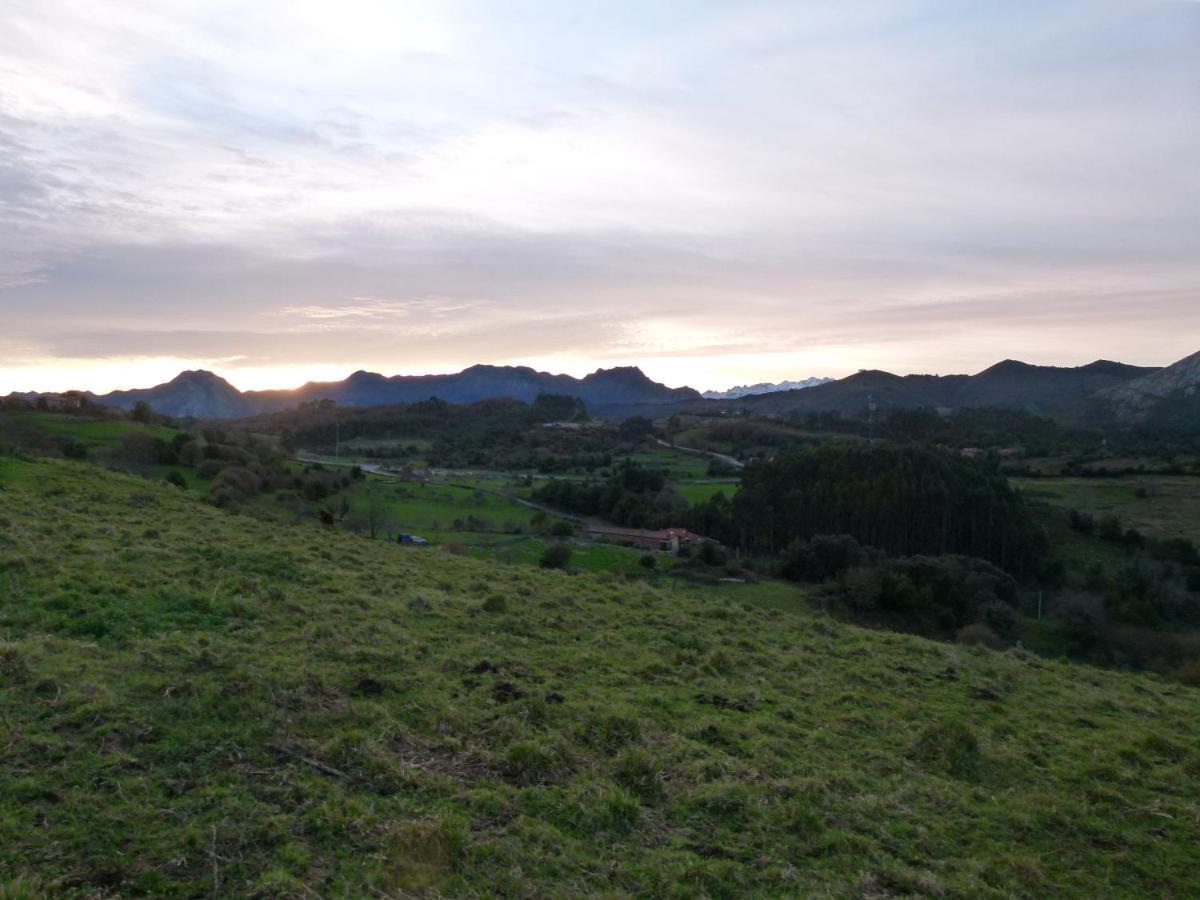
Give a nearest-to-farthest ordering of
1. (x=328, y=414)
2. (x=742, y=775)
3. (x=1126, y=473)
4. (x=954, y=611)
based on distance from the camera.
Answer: (x=742, y=775), (x=954, y=611), (x=1126, y=473), (x=328, y=414)

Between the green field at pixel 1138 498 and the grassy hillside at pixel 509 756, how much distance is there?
140ft

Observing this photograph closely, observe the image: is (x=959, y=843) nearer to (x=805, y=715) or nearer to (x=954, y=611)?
(x=805, y=715)

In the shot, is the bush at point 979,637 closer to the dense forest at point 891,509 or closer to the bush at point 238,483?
the dense forest at point 891,509

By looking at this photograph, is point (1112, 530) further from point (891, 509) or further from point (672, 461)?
point (672, 461)

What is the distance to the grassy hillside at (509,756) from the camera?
15.5 feet

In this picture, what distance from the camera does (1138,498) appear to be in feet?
176

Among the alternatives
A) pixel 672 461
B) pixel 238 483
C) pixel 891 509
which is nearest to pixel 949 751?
pixel 238 483

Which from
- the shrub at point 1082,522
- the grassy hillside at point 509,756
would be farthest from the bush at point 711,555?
the shrub at point 1082,522

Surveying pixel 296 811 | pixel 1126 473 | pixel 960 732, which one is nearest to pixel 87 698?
pixel 296 811

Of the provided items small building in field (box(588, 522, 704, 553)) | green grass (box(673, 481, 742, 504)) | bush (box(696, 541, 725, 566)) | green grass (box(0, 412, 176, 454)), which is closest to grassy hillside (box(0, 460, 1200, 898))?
bush (box(696, 541, 725, 566))

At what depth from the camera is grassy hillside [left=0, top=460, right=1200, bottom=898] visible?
4715 mm

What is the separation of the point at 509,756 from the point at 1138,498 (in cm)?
6064

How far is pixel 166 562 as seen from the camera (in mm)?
11461

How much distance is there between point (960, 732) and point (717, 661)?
10.9 feet
